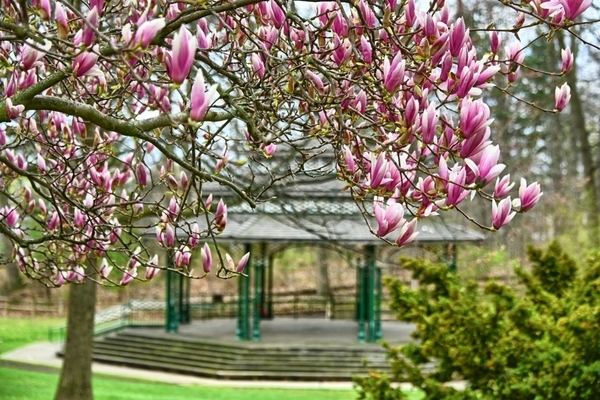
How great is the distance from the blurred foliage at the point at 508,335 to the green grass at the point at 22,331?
1557cm

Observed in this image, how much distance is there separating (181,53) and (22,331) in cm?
2490

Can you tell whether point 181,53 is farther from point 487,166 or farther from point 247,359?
point 247,359

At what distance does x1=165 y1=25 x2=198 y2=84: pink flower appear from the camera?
6.84 ft

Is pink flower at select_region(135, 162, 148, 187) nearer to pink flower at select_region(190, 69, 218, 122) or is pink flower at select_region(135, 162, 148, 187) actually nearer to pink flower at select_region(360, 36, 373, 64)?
pink flower at select_region(360, 36, 373, 64)

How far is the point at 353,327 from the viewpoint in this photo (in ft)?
71.4

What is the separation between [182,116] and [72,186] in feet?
7.09

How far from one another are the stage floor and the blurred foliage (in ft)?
34.7

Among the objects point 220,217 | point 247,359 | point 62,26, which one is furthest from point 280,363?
point 62,26

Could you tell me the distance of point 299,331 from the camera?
808 inches

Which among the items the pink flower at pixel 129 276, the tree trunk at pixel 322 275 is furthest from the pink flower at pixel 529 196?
the tree trunk at pixel 322 275

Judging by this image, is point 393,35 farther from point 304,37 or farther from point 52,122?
point 52,122

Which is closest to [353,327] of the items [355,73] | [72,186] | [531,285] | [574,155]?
[574,155]

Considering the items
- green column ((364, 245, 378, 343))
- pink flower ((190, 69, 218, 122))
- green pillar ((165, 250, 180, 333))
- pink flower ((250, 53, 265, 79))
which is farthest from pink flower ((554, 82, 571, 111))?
green pillar ((165, 250, 180, 333))

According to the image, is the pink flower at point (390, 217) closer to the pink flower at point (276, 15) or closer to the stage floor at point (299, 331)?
the pink flower at point (276, 15)
